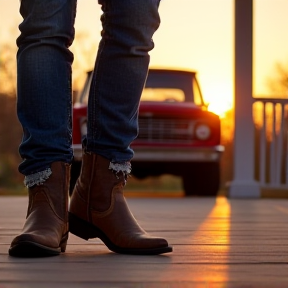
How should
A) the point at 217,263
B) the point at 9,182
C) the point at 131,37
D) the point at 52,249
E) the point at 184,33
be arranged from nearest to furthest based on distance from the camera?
the point at 217,263 → the point at 52,249 → the point at 131,37 → the point at 184,33 → the point at 9,182

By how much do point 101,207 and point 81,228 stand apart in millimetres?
64

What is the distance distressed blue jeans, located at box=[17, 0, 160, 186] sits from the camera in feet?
5.33

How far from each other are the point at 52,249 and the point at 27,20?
45cm

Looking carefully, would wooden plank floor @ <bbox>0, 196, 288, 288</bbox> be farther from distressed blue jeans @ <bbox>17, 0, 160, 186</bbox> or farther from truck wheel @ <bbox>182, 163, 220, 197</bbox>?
truck wheel @ <bbox>182, 163, 220, 197</bbox>

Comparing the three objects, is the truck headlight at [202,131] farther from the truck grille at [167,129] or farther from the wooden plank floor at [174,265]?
the wooden plank floor at [174,265]

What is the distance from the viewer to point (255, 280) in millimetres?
1226

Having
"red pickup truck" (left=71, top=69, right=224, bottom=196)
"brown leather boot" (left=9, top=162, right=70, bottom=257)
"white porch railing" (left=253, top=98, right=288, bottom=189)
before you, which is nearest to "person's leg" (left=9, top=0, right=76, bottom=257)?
"brown leather boot" (left=9, top=162, right=70, bottom=257)

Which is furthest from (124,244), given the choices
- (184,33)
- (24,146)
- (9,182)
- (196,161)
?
(9,182)

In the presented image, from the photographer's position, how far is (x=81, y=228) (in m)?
1.73

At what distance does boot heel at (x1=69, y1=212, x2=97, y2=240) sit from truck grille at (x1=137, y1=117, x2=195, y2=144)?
14.7 feet

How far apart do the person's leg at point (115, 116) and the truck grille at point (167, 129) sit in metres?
4.50

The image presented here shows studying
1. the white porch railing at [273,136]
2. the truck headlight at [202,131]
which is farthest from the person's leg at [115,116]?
the white porch railing at [273,136]

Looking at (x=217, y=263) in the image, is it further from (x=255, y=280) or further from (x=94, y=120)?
(x=94, y=120)

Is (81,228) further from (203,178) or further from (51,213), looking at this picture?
(203,178)
